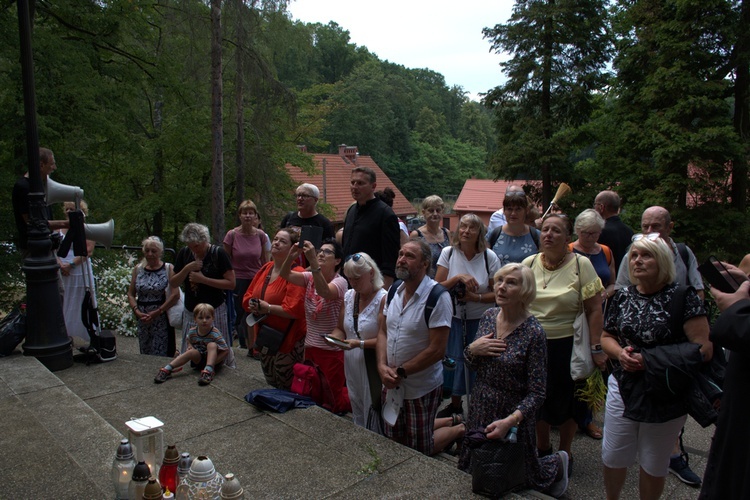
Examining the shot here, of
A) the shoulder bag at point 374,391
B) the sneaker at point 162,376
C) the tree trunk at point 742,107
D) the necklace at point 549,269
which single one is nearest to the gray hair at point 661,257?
the necklace at point 549,269

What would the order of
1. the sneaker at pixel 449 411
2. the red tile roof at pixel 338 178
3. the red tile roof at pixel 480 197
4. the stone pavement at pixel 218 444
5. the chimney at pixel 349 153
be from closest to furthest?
the stone pavement at pixel 218 444 < the sneaker at pixel 449 411 < the red tile roof at pixel 338 178 < the red tile roof at pixel 480 197 < the chimney at pixel 349 153

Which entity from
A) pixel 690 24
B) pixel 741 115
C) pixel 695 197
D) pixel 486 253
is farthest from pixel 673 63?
pixel 486 253

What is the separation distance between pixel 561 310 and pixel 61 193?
4.76 metres

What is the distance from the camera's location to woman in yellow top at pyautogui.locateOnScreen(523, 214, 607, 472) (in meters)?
3.83

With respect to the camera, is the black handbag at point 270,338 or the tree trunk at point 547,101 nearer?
the black handbag at point 270,338

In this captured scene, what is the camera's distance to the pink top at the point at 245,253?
6.66 meters

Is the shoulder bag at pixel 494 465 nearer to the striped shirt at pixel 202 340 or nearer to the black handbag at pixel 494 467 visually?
the black handbag at pixel 494 467

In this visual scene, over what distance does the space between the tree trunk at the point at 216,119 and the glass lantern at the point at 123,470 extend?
12084 mm

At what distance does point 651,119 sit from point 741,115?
302 centimetres

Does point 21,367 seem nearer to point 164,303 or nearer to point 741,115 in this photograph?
point 164,303

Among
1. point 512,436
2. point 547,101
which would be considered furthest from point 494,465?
point 547,101

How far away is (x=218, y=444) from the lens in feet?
12.7

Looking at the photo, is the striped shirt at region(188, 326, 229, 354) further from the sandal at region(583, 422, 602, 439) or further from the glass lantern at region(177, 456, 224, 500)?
the sandal at region(583, 422, 602, 439)

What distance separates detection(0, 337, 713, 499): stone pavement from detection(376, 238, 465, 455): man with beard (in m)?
0.21
